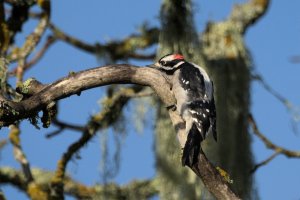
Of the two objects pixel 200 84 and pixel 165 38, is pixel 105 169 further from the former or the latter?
pixel 200 84

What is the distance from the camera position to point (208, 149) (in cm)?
614

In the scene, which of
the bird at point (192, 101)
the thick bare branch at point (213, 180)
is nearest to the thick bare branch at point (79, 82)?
the bird at point (192, 101)

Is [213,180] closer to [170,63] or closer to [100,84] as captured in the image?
[100,84]

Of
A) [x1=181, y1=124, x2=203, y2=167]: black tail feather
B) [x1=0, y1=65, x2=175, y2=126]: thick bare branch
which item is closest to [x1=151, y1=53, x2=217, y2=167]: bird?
[x1=181, y1=124, x2=203, y2=167]: black tail feather

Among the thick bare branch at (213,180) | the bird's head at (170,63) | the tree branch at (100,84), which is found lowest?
the thick bare branch at (213,180)

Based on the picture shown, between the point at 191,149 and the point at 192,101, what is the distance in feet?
2.30

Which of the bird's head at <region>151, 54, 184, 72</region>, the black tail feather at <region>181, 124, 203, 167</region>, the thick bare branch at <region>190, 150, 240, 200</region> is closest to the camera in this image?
the thick bare branch at <region>190, 150, 240, 200</region>

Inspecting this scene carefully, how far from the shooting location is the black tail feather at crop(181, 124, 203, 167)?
4246 mm

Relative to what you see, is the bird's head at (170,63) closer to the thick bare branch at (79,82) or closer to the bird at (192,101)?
the bird at (192,101)

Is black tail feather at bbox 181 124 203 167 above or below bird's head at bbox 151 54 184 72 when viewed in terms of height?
below

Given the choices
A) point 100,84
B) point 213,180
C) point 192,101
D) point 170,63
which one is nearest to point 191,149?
point 213,180

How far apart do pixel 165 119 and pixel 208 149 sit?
0.40 metres

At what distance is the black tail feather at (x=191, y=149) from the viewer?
4.25m

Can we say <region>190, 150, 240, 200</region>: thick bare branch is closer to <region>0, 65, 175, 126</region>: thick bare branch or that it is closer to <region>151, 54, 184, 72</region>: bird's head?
<region>0, 65, 175, 126</region>: thick bare branch
